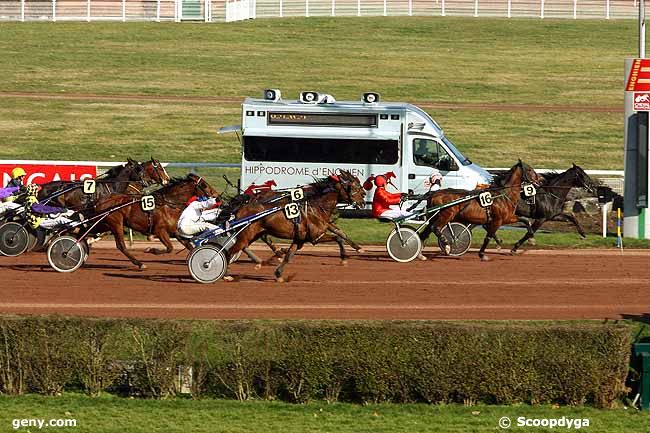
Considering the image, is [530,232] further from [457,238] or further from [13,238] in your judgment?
[13,238]

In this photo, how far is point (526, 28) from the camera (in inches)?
2207

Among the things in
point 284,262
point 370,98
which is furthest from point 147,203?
point 370,98

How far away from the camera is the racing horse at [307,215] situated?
19.8 metres

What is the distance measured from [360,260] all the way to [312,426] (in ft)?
28.3

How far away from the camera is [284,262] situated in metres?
20.1

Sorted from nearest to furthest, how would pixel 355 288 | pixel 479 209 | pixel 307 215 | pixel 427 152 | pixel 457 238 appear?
pixel 307 215
pixel 355 288
pixel 479 209
pixel 457 238
pixel 427 152

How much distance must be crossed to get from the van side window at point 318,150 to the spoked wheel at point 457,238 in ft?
13.3

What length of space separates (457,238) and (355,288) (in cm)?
308

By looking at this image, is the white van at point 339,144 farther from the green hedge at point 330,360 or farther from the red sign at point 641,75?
the green hedge at point 330,360

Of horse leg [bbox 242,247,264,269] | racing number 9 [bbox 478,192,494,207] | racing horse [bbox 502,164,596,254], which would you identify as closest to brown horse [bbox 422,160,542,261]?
racing number 9 [bbox 478,192,494,207]

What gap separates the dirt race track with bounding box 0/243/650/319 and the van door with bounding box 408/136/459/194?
137 inches

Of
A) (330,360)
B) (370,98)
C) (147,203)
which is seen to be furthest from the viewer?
(370,98)

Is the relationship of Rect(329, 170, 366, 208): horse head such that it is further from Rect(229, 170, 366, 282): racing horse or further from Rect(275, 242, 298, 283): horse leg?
Rect(275, 242, 298, 283): horse leg

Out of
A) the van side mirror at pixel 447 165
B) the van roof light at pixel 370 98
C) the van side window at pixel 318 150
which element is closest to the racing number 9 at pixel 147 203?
the van side window at pixel 318 150
